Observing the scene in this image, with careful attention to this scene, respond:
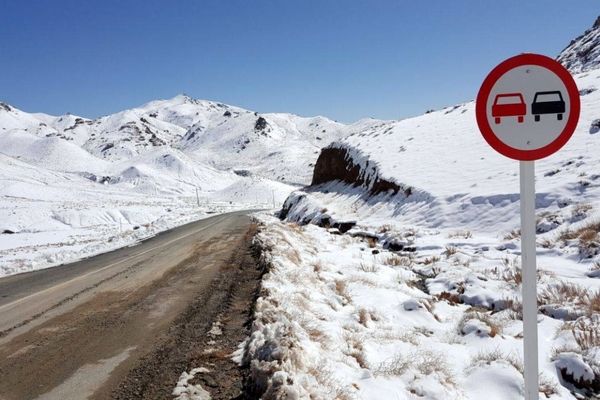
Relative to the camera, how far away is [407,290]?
23.9 feet

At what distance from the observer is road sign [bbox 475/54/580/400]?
2428mm

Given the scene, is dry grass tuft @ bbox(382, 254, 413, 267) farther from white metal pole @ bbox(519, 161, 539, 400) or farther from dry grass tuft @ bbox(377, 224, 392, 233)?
white metal pole @ bbox(519, 161, 539, 400)

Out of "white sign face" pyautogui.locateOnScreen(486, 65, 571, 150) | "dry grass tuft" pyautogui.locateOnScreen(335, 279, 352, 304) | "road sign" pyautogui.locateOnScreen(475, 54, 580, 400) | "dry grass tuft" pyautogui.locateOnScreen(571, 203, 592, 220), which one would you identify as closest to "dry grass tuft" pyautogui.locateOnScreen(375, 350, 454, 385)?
"road sign" pyautogui.locateOnScreen(475, 54, 580, 400)

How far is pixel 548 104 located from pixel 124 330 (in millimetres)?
5916

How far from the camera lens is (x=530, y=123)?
2.48 metres

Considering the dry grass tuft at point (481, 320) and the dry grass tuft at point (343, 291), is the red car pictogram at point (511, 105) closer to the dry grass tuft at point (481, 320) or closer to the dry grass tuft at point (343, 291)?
the dry grass tuft at point (481, 320)

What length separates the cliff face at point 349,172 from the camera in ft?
63.7

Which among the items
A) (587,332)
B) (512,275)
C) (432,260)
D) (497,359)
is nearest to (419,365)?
(497,359)

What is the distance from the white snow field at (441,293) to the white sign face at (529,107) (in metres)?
2.53

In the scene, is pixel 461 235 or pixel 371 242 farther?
pixel 371 242

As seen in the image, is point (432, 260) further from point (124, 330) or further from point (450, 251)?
point (124, 330)

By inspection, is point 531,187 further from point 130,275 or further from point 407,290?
point 130,275

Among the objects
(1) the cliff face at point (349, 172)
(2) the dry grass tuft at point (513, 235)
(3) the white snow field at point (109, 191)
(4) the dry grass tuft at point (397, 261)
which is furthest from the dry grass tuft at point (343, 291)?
(3) the white snow field at point (109, 191)

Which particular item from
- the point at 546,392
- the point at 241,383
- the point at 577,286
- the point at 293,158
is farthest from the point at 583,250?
the point at 293,158
